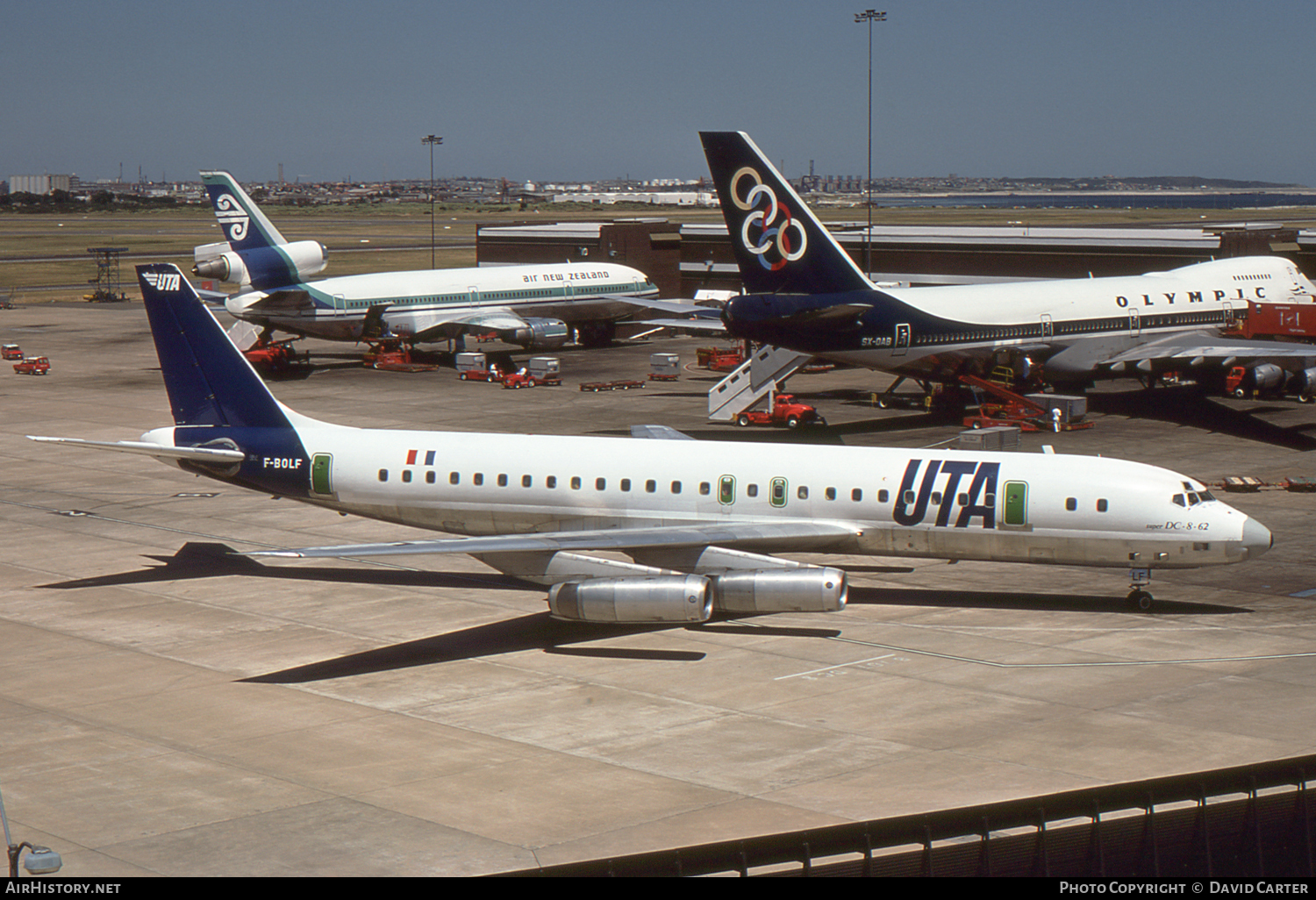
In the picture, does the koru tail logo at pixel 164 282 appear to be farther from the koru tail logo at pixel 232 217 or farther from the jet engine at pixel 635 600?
the koru tail logo at pixel 232 217

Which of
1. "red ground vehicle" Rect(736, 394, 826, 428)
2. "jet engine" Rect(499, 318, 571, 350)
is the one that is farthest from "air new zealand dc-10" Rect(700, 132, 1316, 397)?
"jet engine" Rect(499, 318, 571, 350)

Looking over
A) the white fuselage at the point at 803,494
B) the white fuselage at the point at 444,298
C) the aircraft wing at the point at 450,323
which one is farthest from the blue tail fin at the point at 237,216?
the white fuselage at the point at 803,494

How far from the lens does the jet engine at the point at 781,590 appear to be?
30531 millimetres

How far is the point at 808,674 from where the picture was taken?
29109 mm

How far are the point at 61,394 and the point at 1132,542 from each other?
56.2 meters

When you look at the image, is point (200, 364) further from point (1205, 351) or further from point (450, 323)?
point (450, 323)

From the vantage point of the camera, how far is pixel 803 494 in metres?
33.9

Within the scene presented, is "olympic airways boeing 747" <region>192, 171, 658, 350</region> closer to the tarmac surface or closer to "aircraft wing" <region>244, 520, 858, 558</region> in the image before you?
the tarmac surface

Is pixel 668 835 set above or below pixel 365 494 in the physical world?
below

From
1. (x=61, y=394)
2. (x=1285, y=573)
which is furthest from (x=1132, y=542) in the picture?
(x=61, y=394)

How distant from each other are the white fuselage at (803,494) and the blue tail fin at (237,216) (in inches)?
1784

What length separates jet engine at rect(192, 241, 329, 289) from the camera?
265 ft
